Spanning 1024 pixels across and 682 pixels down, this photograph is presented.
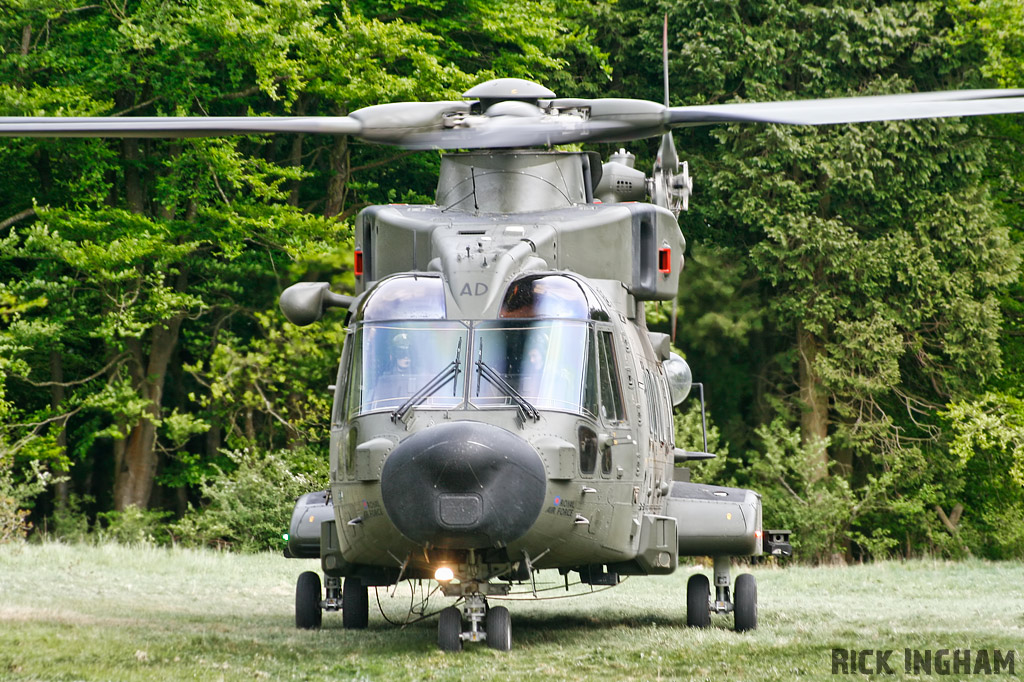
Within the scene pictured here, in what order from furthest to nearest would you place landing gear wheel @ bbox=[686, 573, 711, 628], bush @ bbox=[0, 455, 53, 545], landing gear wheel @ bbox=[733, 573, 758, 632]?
1. bush @ bbox=[0, 455, 53, 545]
2. landing gear wheel @ bbox=[686, 573, 711, 628]
3. landing gear wheel @ bbox=[733, 573, 758, 632]

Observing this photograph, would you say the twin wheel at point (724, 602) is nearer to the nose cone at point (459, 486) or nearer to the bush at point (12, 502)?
the nose cone at point (459, 486)

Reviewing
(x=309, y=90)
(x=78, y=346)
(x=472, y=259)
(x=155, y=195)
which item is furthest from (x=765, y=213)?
(x=472, y=259)

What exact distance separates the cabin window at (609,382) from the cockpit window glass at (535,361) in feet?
0.73

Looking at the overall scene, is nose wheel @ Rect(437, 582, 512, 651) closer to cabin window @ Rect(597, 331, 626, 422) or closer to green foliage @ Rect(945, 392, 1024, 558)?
cabin window @ Rect(597, 331, 626, 422)

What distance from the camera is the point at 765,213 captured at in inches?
1033

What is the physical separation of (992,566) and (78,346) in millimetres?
15620

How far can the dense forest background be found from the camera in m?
23.1

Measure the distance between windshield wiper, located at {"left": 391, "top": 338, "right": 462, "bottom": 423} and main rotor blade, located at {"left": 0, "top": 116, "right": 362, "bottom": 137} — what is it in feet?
6.47

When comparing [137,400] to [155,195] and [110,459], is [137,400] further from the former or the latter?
[110,459]

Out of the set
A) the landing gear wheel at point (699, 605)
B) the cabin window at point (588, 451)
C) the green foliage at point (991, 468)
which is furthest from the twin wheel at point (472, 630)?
the green foliage at point (991, 468)

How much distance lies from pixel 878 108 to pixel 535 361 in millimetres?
2703

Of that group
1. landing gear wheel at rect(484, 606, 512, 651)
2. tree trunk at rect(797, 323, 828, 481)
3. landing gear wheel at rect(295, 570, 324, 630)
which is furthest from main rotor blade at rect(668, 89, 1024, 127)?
tree trunk at rect(797, 323, 828, 481)

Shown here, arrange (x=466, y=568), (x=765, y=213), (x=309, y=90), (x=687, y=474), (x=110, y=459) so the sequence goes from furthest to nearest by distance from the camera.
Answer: (x=110, y=459), (x=765, y=213), (x=309, y=90), (x=687, y=474), (x=466, y=568)

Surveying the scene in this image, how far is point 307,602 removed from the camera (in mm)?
11656
